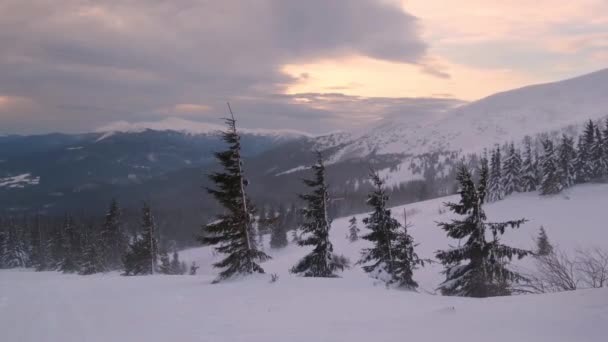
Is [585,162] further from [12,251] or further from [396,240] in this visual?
[12,251]

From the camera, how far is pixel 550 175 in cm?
6109

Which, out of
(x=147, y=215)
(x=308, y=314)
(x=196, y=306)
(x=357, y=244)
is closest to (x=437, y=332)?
(x=308, y=314)

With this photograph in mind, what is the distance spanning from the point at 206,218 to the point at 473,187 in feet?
445

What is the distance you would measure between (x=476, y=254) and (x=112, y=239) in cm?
5590

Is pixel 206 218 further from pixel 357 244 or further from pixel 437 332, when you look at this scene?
pixel 437 332

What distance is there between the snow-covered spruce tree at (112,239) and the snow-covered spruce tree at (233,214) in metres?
40.4

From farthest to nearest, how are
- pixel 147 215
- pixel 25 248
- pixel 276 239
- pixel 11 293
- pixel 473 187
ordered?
pixel 276 239 < pixel 25 248 < pixel 147 215 < pixel 473 187 < pixel 11 293

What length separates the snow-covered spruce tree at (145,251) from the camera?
117 ft

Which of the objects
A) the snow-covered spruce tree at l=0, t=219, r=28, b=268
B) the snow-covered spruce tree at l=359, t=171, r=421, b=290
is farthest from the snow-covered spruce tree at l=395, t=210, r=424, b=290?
the snow-covered spruce tree at l=0, t=219, r=28, b=268

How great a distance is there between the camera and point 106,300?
11.7m

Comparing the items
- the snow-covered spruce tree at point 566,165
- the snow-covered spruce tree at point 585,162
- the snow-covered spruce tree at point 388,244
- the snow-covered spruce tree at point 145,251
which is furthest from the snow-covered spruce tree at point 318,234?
the snow-covered spruce tree at point 585,162

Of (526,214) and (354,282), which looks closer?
(354,282)

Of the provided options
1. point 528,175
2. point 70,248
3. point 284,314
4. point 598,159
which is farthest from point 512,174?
point 70,248

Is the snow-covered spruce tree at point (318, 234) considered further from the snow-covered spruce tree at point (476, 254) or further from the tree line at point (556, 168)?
the tree line at point (556, 168)
